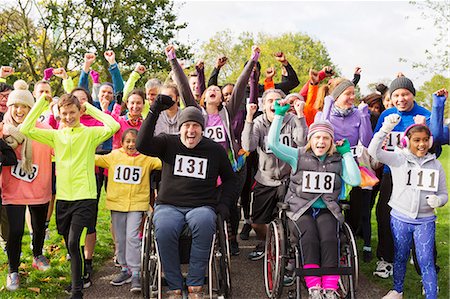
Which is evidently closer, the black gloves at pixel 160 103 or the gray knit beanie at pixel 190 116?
the black gloves at pixel 160 103

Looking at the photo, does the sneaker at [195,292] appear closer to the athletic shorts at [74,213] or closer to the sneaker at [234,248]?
the athletic shorts at [74,213]

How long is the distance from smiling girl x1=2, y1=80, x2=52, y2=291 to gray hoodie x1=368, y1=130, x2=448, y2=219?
3124 millimetres

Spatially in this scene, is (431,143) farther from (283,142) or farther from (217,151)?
(217,151)

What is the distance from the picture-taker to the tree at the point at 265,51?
38.3 meters

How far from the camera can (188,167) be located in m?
4.02

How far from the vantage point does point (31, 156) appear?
437cm

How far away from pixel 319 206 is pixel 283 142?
856 millimetres

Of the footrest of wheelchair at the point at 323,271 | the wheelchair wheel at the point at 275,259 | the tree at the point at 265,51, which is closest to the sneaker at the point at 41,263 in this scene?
the wheelchair wheel at the point at 275,259

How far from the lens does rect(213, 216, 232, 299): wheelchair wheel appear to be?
3705 mm

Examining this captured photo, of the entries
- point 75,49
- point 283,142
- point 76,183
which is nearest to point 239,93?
point 283,142

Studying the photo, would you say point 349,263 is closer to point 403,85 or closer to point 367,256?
point 367,256

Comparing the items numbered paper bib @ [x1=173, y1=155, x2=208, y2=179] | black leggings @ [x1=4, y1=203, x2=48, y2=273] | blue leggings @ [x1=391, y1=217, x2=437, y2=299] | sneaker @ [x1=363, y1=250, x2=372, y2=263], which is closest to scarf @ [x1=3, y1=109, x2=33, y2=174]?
black leggings @ [x1=4, y1=203, x2=48, y2=273]

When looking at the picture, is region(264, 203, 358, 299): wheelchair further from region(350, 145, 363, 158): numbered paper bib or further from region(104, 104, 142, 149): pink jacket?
region(104, 104, 142, 149): pink jacket

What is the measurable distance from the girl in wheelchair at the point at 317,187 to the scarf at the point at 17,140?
2284 mm
